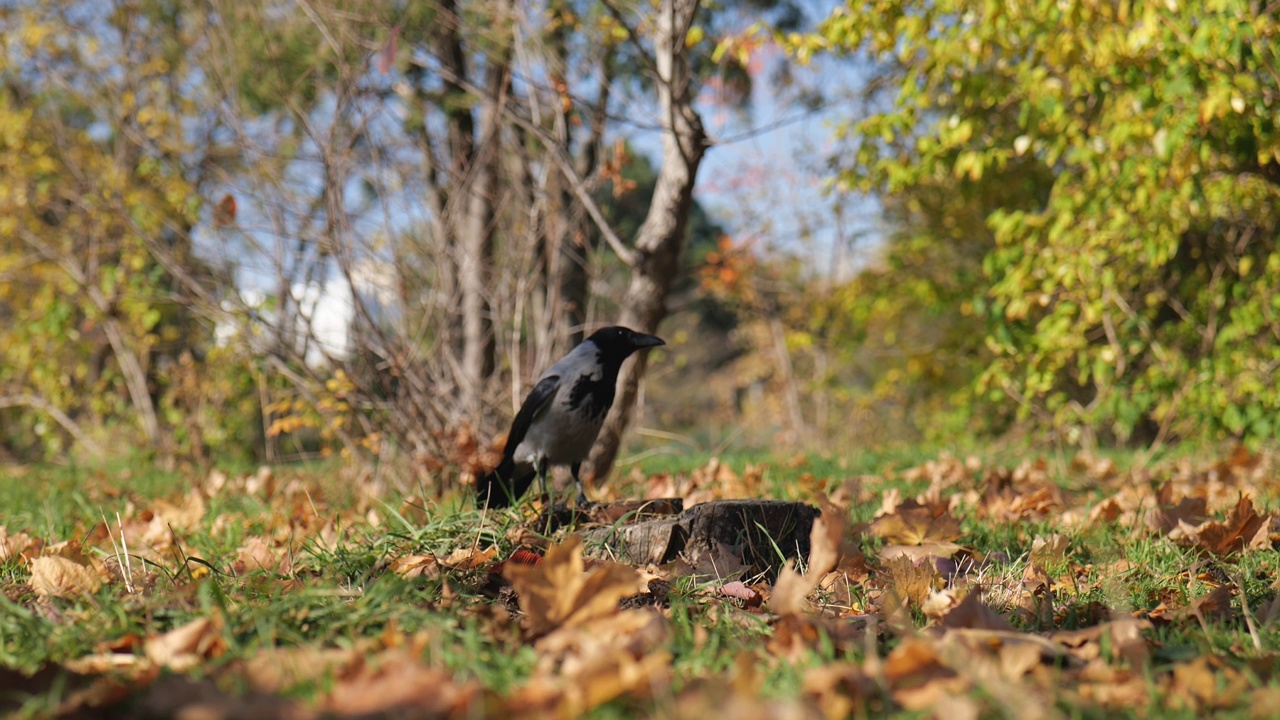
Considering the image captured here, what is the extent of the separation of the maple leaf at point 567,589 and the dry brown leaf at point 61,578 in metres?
1.03

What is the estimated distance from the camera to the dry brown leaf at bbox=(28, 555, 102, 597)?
6.83 feet

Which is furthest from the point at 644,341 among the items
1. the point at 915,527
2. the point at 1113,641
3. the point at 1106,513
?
the point at 1113,641

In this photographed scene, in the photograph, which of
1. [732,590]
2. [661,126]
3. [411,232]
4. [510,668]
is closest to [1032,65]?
[661,126]

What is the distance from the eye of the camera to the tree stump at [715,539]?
2488 mm

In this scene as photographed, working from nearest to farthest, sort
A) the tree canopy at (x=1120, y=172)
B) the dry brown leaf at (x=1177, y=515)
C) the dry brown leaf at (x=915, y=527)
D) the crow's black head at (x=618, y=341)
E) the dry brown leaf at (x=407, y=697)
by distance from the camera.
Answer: the dry brown leaf at (x=407, y=697), the dry brown leaf at (x=915, y=527), the dry brown leaf at (x=1177, y=515), the crow's black head at (x=618, y=341), the tree canopy at (x=1120, y=172)

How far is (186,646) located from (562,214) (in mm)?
3603

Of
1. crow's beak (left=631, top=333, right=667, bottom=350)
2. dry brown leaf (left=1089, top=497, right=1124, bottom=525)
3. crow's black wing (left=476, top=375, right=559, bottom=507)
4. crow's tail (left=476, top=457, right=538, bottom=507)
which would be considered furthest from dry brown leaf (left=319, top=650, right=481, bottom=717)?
dry brown leaf (left=1089, top=497, right=1124, bottom=525)

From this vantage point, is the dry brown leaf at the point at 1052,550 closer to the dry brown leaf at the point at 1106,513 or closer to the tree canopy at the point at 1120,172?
the dry brown leaf at the point at 1106,513

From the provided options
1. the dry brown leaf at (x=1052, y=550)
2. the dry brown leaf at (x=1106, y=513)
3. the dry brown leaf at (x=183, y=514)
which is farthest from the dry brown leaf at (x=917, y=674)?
the dry brown leaf at (x=183, y=514)

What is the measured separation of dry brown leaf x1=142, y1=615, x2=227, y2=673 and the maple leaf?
49 cm

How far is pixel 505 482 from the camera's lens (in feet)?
11.9

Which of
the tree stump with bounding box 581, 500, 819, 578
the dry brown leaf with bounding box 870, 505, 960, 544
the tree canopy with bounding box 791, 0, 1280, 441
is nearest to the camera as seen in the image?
the tree stump with bounding box 581, 500, 819, 578

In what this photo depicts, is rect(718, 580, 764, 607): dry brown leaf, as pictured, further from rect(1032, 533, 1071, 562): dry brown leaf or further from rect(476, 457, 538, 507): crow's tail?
rect(476, 457, 538, 507): crow's tail

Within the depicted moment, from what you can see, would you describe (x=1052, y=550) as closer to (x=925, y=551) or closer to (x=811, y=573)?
(x=925, y=551)
